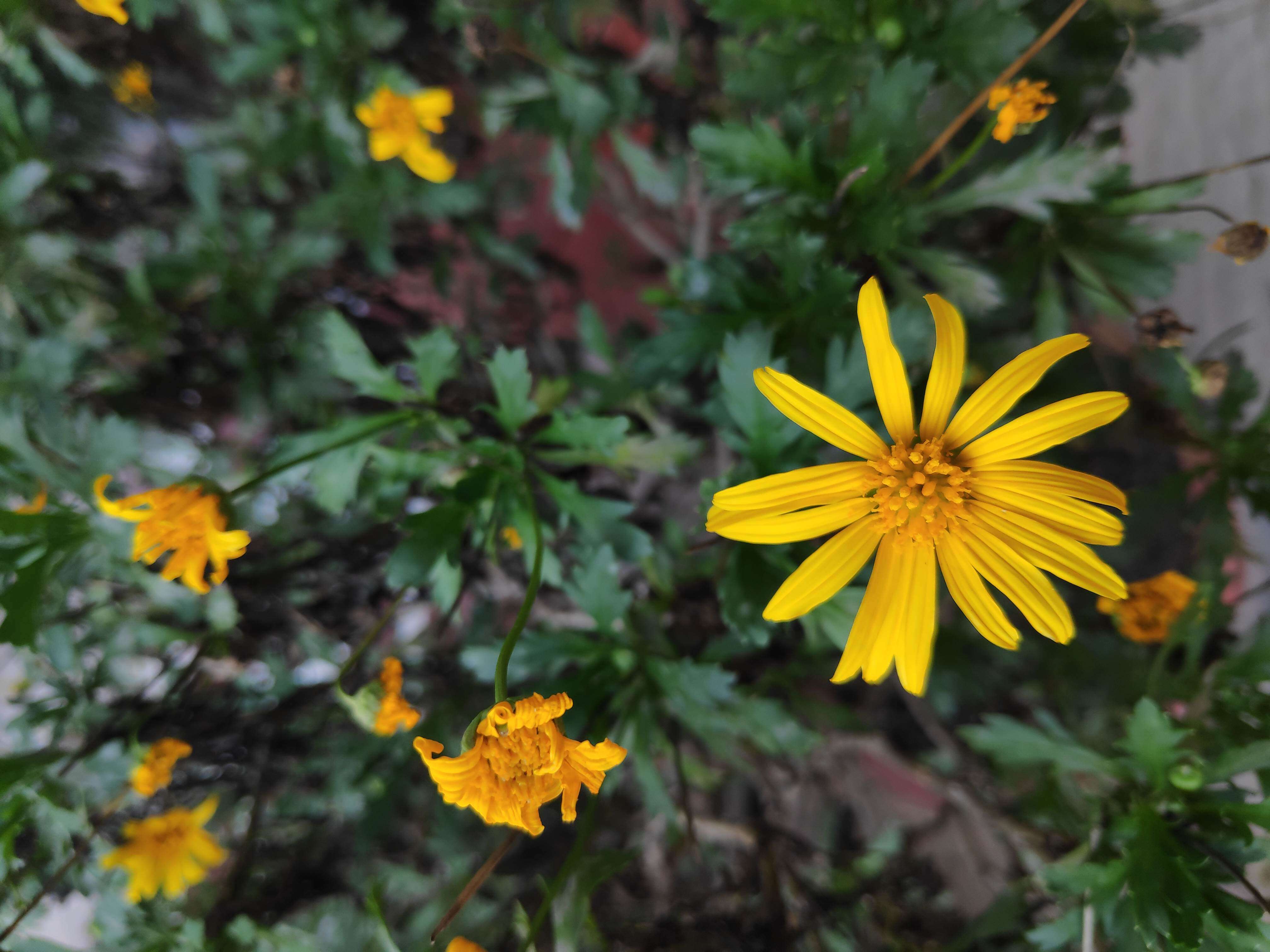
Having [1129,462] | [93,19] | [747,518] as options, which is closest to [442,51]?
[93,19]

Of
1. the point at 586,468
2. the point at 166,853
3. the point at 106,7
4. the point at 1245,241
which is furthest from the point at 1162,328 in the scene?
the point at 166,853

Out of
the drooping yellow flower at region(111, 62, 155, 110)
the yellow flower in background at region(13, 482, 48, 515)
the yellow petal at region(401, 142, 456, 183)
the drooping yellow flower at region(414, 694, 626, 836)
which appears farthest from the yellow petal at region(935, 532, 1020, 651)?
the drooping yellow flower at region(111, 62, 155, 110)

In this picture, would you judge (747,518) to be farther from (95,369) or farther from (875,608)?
(95,369)

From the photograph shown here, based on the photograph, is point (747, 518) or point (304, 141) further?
point (304, 141)

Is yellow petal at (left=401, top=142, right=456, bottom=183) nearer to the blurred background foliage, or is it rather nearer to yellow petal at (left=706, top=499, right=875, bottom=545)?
the blurred background foliage

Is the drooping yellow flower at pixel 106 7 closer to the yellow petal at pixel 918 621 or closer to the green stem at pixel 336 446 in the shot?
the green stem at pixel 336 446
